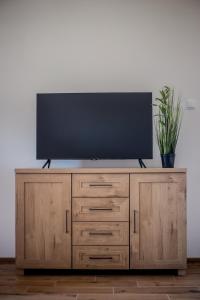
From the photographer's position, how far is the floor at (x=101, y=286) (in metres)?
2.35

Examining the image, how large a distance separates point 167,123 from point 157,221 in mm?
818

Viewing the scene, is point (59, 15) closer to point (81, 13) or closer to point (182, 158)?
point (81, 13)

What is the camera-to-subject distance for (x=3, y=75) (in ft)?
10.5

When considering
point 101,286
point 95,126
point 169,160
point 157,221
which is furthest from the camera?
point 95,126

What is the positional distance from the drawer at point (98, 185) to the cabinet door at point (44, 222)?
0.23ft

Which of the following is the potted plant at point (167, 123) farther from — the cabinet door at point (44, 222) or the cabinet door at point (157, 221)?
the cabinet door at point (44, 222)

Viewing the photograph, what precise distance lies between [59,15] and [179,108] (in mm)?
1403

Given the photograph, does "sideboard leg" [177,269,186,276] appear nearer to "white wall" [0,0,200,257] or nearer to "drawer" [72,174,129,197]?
"drawer" [72,174,129,197]

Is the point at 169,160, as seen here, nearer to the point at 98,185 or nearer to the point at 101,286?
the point at 98,185

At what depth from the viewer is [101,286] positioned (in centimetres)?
254

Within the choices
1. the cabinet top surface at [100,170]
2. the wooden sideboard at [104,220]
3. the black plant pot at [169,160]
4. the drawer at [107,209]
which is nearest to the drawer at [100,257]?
the wooden sideboard at [104,220]

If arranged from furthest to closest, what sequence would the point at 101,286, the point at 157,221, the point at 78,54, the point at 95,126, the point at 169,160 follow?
the point at 78,54, the point at 95,126, the point at 169,160, the point at 157,221, the point at 101,286

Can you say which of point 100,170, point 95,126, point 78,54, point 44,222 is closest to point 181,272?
point 100,170

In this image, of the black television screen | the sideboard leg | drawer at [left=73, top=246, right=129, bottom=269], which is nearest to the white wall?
the black television screen
